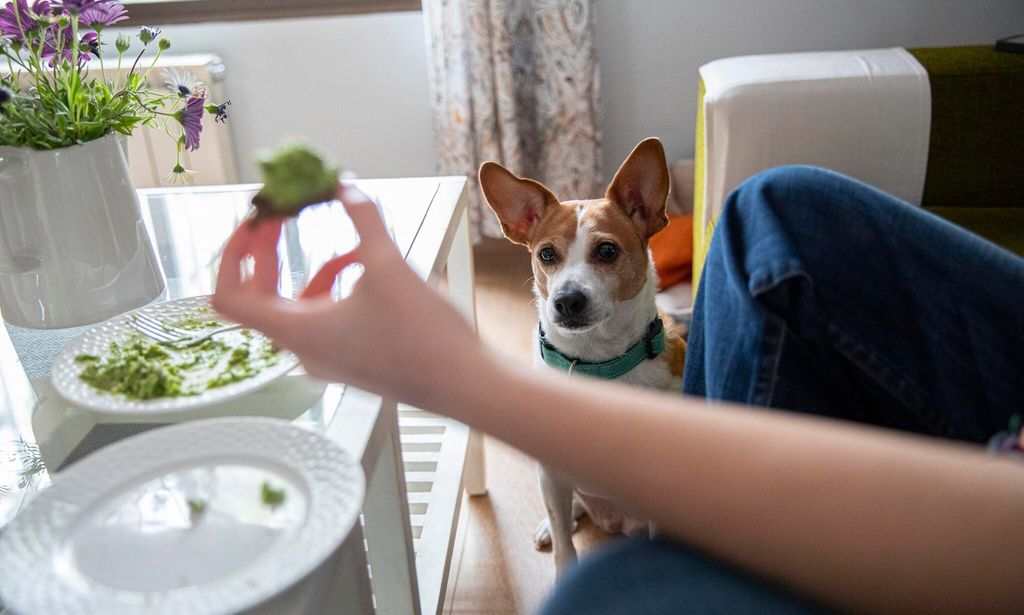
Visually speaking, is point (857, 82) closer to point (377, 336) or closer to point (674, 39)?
point (674, 39)

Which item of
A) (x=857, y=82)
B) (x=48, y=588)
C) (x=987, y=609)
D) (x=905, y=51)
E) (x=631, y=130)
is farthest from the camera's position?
(x=631, y=130)

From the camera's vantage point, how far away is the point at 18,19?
87cm

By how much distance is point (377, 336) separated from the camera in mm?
469

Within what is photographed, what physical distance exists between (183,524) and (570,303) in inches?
29.9

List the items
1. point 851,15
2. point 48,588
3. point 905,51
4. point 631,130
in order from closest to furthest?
point 48,588
point 905,51
point 851,15
point 631,130

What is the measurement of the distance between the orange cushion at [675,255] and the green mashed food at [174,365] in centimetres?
→ 149

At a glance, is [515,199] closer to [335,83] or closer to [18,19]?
[18,19]

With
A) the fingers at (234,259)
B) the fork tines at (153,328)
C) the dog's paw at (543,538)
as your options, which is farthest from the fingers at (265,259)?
the dog's paw at (543,538)

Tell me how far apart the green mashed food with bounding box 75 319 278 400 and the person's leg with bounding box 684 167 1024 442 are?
485mm

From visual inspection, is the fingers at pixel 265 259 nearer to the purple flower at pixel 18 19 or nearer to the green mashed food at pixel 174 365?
the green mashed food at pixel 174 365

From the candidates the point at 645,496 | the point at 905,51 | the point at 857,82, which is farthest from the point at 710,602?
the point at 905,51

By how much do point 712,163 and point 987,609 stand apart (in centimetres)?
140


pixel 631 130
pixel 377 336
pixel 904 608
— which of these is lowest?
pixel 631 130

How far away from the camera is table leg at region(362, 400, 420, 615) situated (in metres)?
0.95
